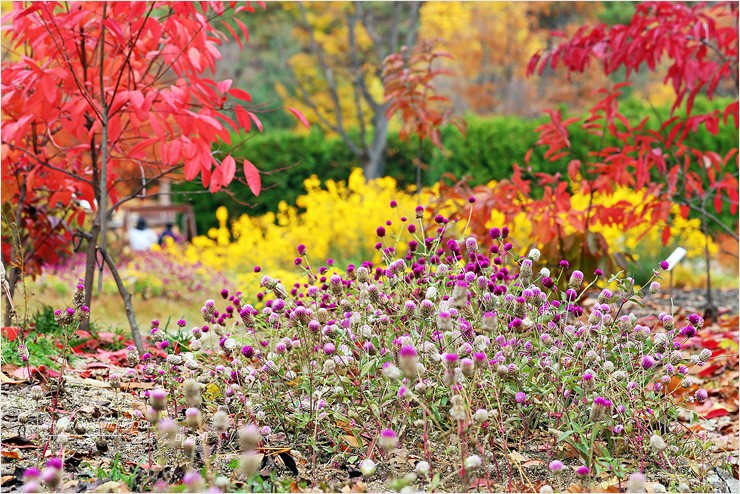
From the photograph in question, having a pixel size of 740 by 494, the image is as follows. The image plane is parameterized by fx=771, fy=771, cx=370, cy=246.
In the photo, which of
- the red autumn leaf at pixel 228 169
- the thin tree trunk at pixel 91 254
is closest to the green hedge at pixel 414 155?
the thin tree trunk at pixel 91 254

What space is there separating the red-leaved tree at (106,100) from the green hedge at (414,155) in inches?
266

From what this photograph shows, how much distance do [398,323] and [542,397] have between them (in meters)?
0.50

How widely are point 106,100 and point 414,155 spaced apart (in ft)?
27.6

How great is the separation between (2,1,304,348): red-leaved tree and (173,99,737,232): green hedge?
676 centimetres

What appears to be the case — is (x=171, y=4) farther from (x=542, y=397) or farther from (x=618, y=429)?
(x=618, y=429)

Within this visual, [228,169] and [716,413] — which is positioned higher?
[228,169]

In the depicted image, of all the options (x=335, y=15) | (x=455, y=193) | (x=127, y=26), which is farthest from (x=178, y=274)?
(x=335, y=15)

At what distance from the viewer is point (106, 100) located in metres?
3.36

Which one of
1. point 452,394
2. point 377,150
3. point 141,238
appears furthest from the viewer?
point 377,150

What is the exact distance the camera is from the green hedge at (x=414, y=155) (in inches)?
430

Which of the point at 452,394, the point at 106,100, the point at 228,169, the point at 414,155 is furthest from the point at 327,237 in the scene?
Result: the point at 452,394

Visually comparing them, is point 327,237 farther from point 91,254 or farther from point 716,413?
point 716,413

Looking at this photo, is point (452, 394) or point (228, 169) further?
point (228, 169)

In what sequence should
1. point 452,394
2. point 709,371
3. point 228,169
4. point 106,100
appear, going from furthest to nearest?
point 709,371 < point 106,100 < point 228,169 < point 452,394
